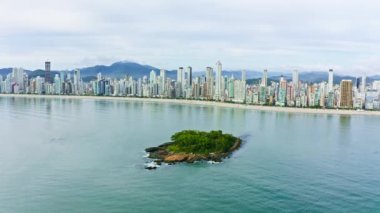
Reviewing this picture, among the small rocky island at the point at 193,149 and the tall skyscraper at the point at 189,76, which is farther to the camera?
the tall skyscraper at the point at 189,76

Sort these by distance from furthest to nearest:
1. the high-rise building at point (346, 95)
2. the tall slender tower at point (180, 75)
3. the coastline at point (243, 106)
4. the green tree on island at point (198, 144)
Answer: the tall slender tower at point (180, 75) → the high-rise building at point (346, 95) → the coastline at point (243, 106) → the green tree on island at point (198, 144)

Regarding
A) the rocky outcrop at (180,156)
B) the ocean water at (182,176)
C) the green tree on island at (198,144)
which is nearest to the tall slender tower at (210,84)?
the ocean water at (182,176)

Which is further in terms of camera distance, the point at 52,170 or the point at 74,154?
the point at 74,154

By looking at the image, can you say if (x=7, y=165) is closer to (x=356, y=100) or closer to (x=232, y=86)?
(x=356, y=100)

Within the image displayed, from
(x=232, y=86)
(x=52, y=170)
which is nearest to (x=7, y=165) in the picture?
(x=52, y=170)

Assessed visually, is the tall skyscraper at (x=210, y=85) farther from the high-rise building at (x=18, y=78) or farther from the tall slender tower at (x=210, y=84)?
the high-rise building at (x=18, y=78)

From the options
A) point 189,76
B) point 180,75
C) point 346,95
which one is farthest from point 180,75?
point 346,95

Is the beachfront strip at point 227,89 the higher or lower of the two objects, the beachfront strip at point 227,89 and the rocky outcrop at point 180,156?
the higher

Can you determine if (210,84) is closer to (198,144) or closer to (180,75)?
(180,75)
